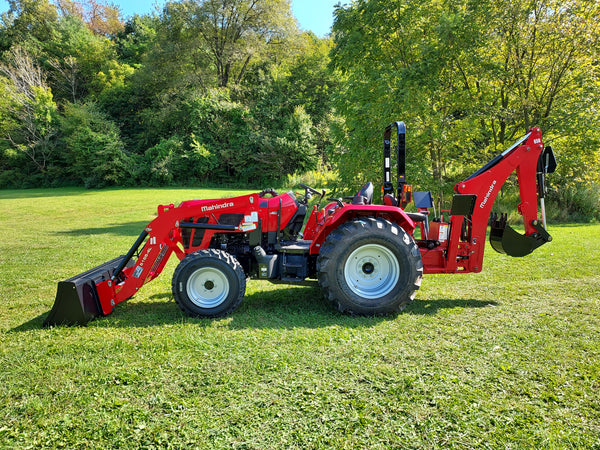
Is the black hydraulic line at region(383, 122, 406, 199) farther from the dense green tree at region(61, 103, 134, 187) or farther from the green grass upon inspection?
the dense green tree at region(61, 103, 134, 187)

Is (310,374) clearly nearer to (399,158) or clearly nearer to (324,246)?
(324,246)

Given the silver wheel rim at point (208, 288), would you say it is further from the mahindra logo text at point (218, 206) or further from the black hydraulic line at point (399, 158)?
the black hydraulic line at point (399, 158)

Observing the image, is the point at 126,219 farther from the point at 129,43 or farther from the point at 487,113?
the point at 129,43

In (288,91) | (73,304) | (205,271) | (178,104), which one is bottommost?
(73,304)

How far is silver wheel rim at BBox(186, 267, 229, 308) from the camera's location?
15.0 feet

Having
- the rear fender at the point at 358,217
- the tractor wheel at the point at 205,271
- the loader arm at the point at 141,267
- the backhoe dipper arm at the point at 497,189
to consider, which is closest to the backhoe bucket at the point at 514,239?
the backhoe dipper arm at the point at 497,189

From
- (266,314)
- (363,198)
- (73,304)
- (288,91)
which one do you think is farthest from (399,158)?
(288,91)

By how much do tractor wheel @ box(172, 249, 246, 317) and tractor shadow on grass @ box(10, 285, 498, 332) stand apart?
0.12m

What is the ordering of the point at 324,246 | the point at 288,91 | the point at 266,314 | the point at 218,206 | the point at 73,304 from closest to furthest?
1. the point at 73,304
2. the point at 324,246
3. the point at 266,314
4. the point at 218,206
5. the point at 288,91

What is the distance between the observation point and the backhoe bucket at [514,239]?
5109mm

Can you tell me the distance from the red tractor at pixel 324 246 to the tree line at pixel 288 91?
714 centimetres

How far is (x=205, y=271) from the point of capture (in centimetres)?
459

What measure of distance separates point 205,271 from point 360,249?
1.83 meters

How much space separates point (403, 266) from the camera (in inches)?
178
